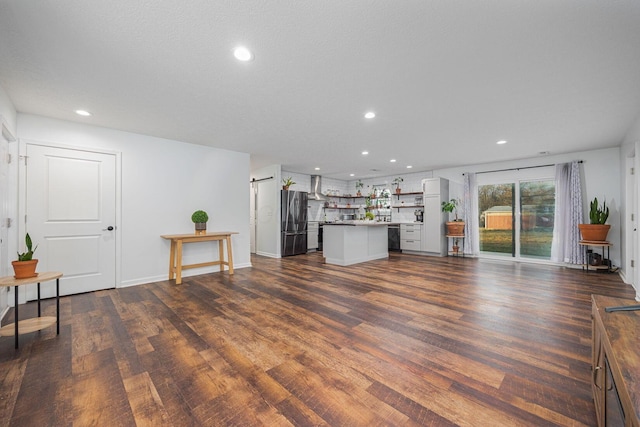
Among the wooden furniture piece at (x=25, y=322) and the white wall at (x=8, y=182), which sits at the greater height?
the white wall at (x=8, y=182)

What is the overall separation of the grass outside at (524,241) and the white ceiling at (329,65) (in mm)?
2643

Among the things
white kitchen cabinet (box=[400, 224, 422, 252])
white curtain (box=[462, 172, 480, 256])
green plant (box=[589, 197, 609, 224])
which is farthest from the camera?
white kitchen cabinet (box=[400, 224, 422, 252])

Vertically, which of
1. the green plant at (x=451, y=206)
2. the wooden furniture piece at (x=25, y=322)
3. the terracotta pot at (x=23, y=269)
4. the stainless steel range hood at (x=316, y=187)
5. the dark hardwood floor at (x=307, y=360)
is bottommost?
the dark hardwood floor at (x=307, y=360)

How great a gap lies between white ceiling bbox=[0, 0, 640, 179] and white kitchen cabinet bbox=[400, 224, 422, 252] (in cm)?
384

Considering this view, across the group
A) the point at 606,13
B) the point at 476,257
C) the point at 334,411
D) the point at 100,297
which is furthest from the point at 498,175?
the point at 100,297

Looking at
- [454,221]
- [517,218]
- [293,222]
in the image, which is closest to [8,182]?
[293,222]

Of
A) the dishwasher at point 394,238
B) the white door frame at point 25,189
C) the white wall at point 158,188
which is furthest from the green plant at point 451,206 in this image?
the white door frame at point 25,189

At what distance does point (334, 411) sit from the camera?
150 cm

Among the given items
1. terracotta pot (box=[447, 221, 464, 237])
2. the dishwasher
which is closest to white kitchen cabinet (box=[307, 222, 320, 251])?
the dishwasher

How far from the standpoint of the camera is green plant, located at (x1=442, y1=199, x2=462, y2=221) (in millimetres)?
7223

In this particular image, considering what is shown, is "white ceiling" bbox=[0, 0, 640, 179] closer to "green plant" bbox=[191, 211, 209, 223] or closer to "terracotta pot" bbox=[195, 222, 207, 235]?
"green plant" bbox=[191, 211, 209, 223]

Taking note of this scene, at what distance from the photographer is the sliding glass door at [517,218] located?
609cm

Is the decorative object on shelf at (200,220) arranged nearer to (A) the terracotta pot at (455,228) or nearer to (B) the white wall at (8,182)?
(B) the white wall at (8,182)

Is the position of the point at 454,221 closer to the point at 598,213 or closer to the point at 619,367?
the point at 598,213
